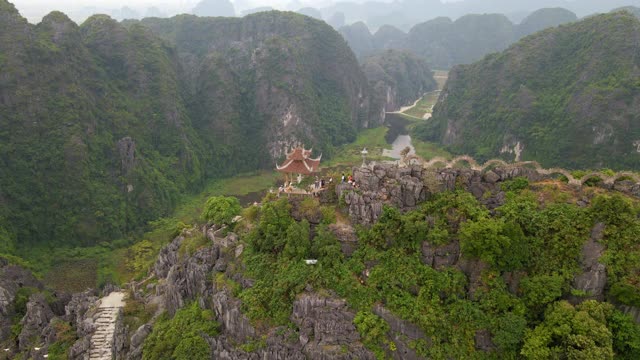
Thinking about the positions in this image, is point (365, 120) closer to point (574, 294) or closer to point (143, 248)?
point (143, 248)

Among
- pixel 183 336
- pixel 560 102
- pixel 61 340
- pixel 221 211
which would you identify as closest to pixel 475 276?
pixel 183 336

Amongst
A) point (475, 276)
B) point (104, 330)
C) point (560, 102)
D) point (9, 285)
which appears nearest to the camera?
point (475, 276)

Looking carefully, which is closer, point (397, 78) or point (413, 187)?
point (413, 187)

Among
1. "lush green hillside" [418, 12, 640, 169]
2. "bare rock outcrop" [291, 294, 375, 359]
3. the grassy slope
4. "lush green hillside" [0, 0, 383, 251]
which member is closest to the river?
"lush green hillside" [418, 12, 640, 169]

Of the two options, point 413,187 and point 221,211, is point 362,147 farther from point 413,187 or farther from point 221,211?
point 413,187

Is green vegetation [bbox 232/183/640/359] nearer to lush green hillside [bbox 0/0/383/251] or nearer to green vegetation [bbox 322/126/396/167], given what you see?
lush green hillside [bbox 0/0/383/251]

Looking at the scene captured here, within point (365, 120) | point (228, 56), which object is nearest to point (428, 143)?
point (365, 120)

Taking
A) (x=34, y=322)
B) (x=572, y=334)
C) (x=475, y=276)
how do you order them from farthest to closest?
(x=34, y=322), (x=475, y=276), (x=572, y=334)
